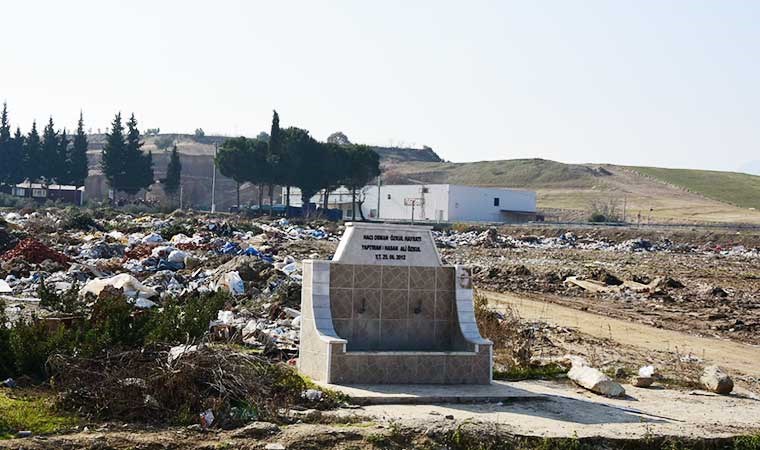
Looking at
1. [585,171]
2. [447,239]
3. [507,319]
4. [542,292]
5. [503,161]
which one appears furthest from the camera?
[503,161]

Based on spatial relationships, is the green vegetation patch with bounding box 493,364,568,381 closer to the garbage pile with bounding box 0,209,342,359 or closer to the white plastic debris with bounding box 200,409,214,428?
the garbage pile with bounding box 0,209,342,359

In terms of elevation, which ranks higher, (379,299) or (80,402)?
(379,299)

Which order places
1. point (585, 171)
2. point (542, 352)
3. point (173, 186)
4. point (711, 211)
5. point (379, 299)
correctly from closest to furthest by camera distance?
point (379, 299)
point (542, 352)
point (173, 186)
point (711, 211)
point (585, 171)

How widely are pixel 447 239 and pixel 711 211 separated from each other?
6052cm

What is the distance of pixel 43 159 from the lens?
86.5 m

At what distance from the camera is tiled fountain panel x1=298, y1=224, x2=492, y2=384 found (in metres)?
11.0

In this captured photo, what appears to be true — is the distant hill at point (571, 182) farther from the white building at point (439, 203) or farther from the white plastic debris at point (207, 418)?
the white plastic debris at point (207, 418)

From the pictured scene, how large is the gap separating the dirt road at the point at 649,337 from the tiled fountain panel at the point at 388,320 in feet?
22.7

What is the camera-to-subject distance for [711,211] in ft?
360

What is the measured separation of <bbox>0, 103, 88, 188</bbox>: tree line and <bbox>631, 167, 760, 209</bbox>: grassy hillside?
8431 cm

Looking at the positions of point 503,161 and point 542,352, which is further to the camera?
point 503,161

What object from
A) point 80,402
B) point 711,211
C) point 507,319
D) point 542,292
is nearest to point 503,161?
point 711,211

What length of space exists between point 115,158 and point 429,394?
77.5 meters

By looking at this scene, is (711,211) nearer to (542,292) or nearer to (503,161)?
(503,161)
